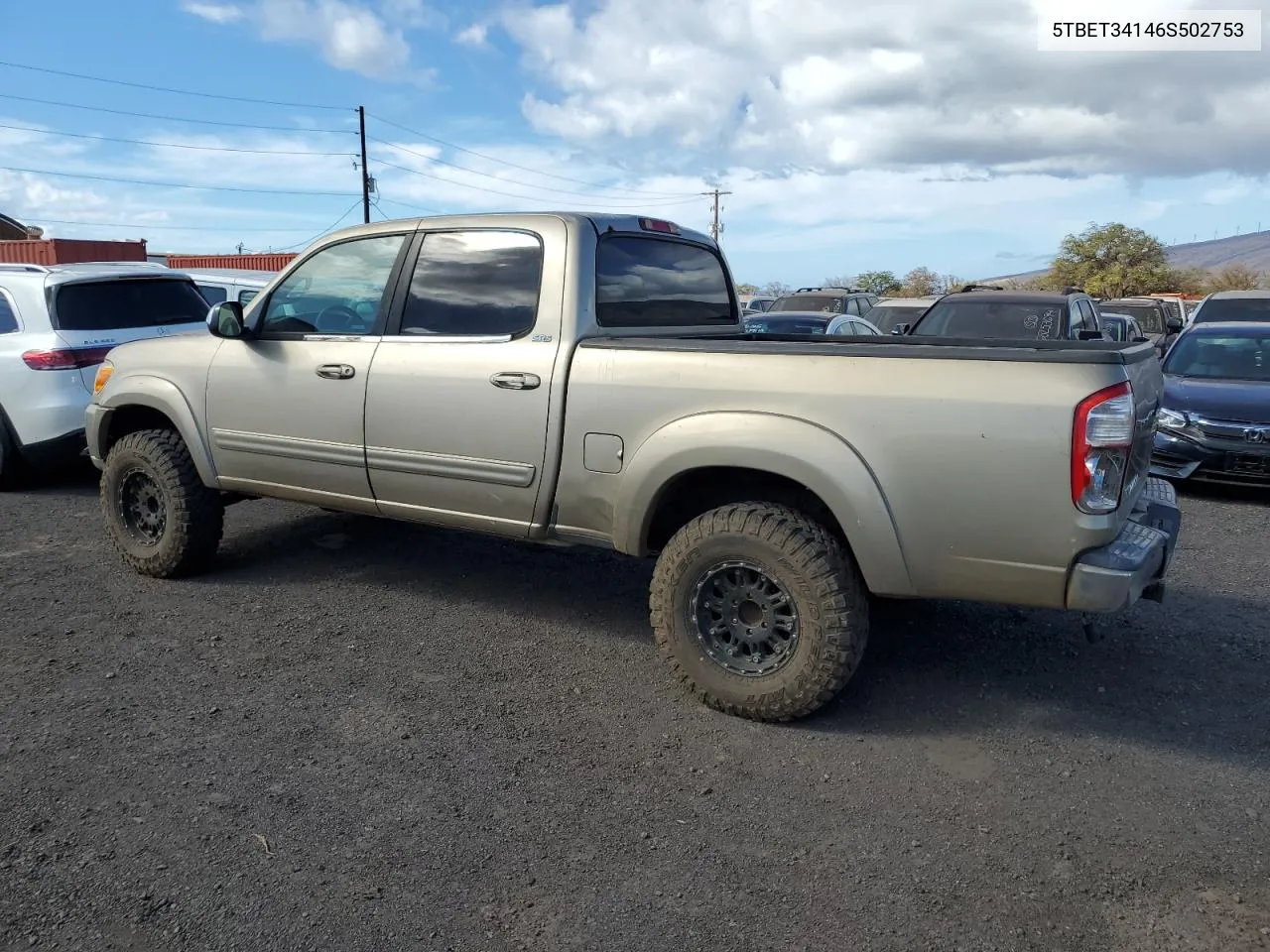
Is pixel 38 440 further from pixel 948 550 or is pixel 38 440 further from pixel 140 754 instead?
pixel 948 550

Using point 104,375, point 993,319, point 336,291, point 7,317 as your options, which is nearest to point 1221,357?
point 993,319

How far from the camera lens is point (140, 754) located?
11.5ft

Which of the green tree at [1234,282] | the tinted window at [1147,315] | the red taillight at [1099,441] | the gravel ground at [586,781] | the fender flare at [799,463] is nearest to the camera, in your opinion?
the gravel ground at [586,781]

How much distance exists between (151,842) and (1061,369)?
317cm

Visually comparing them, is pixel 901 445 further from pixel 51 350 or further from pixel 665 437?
pixel 51 350

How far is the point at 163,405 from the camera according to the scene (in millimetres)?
5293

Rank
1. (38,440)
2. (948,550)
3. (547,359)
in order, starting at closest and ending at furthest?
(948,550)
(547,359)
(38,440)

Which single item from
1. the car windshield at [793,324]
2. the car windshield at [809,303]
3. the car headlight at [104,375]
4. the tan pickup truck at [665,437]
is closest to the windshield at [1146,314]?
the car windshield at [809,303]

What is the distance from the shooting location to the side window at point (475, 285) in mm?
4324

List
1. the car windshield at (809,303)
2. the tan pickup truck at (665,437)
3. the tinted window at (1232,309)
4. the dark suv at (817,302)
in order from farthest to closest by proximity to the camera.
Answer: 1. the car windshield at (809,303)
2. the dark suv at (817,302)
3. the tinted window at (1232,309)
4. the tan pickup truck at (665,437)

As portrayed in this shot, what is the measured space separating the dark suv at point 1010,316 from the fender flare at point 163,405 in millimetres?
6600

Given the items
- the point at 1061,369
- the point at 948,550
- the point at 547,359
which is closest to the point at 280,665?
the point at 547,359

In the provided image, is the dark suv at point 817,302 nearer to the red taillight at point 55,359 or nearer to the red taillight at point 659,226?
the red taillight at point 55,359

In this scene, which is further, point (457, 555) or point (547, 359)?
point (457, 555)
